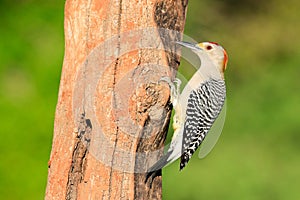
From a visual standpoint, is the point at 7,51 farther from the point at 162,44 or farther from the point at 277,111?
the point at 162,44

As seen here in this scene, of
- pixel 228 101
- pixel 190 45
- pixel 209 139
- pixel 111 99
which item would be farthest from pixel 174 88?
pixel 228 101

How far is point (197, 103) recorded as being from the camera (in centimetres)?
398

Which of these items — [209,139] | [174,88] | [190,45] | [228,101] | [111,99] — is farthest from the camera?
[228,101]

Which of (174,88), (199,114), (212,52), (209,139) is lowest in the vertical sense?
(209,139)

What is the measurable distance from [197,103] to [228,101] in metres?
3.72

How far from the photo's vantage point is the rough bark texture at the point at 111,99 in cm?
338

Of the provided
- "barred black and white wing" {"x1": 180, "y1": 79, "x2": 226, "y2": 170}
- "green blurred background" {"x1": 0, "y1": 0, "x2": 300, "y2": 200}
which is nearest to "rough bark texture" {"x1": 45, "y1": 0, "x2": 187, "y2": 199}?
"barred black and white wing" {"x1": 180, "y1": 79, "x2": 226, "y2": 170}

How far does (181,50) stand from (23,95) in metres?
3.09

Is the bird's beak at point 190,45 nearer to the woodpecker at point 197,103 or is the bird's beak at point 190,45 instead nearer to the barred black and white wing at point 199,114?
the woodpecker at point 197,103

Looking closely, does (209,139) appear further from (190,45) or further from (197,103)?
(190,45)

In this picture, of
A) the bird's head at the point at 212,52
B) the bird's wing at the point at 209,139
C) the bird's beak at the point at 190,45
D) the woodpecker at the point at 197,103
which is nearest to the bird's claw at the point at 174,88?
the woodpecker at the point at 197,103

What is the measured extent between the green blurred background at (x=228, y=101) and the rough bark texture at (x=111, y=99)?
2.79 m

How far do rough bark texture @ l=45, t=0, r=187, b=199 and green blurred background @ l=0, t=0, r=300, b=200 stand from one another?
2.79 metres

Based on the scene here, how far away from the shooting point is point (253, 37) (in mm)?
8758
